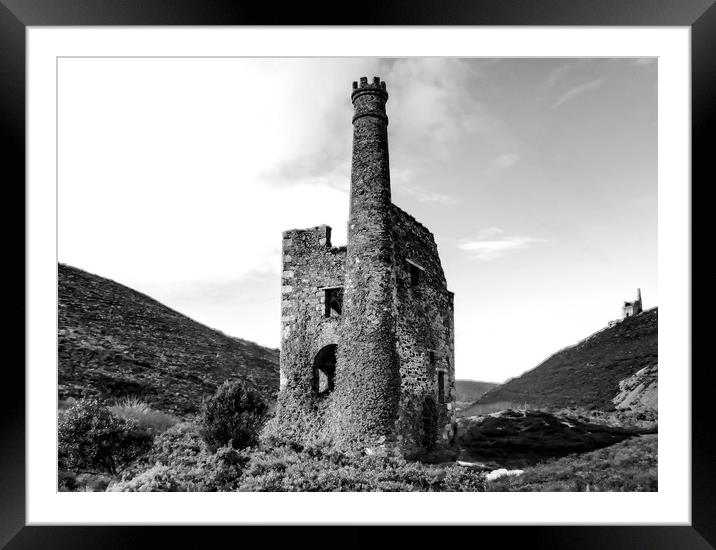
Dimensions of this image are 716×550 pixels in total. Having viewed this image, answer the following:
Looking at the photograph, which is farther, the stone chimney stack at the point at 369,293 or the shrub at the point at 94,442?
the stone chimney stack at the point at 369,293

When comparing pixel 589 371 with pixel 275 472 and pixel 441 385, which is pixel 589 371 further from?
pixel 275 472

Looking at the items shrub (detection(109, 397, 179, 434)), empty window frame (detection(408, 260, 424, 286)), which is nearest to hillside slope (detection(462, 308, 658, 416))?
empty window frame (detection(408, 260, 424, 286))

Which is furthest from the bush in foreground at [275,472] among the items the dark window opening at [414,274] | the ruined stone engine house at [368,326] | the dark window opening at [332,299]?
the dark window opening at [414,274]

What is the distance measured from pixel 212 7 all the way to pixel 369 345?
8225mm

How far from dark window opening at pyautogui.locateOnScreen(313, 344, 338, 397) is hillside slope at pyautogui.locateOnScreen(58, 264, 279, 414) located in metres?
2.09

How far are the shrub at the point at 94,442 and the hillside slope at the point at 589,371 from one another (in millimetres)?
11715

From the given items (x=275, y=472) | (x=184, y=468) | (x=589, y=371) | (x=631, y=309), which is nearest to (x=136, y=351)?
(x=184, y=468)

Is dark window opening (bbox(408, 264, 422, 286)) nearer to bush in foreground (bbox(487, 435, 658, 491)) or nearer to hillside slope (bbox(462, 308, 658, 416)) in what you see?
hillside slope (bbox(462, 308, 658, 416))

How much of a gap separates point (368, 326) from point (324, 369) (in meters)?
2.91

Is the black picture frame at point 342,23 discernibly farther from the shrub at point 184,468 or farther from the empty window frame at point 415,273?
the empty window frame at point 415,273

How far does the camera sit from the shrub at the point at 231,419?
1345cm

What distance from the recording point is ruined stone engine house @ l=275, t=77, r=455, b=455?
45.9 feet
